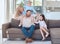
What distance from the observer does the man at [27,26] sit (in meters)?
4.79

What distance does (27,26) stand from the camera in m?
5.08

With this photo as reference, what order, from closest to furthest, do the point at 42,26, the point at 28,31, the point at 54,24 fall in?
the point at 28,31
the point at 42,26
the point at 54,24

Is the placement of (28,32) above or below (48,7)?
below

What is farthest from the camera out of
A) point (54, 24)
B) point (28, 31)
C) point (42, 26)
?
point (54, 24)

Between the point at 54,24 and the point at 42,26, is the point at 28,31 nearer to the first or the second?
the point at 42,26

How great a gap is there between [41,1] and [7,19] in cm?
257

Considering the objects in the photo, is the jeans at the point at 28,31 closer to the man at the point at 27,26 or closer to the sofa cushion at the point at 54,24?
the man at the point at 27,26

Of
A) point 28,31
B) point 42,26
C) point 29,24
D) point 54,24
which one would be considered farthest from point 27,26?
point 54,24

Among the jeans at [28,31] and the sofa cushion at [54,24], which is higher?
the sofa cushion at [54,24]

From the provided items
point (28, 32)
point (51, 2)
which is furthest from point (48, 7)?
point (28, 32)

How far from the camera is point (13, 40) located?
16.1 feet

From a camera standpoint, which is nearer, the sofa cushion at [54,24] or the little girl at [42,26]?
the little girl at [42,26]

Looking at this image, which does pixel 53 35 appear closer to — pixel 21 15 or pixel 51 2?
pixel 21 15

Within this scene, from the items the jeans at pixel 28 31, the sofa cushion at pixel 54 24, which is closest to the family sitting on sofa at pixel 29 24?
the jeans at pixel 28 31
